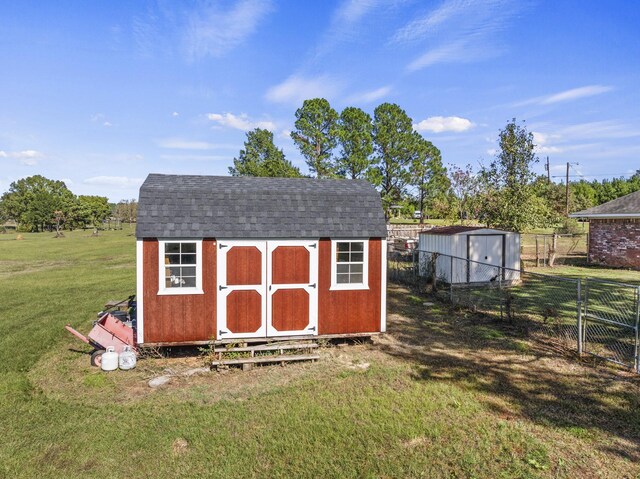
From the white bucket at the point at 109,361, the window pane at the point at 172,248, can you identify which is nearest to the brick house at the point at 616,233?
the window pane at the point at 172,248

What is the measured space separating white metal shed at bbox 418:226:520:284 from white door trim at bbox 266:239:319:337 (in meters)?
9.10

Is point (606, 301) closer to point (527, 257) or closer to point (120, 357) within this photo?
point (527, 257)

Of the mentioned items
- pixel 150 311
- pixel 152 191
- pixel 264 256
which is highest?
pixel 152 191

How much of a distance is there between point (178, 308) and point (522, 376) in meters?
7.68

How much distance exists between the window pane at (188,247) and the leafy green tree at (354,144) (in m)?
36.4

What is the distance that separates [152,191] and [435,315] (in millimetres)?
9372

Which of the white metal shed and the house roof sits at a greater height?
the house roof

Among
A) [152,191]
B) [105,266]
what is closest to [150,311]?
[152,191]

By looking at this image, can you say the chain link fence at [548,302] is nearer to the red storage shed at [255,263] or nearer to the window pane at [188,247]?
the red storage shed at [255,263]

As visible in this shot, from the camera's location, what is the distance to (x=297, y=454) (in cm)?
538

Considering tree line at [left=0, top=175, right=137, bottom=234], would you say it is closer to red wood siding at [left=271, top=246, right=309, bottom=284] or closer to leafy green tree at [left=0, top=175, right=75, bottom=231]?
leafy green tree at [left=0, top=175, right=75, bottom=231]

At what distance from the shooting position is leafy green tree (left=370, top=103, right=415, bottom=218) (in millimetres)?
47750

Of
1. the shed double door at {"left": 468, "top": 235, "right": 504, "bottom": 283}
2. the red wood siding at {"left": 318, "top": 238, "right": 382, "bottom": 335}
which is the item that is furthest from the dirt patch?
the shed double door at {"left": 468, "top": 235, "right": 504, "bottom": 283}

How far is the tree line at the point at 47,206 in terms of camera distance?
76188 mm
